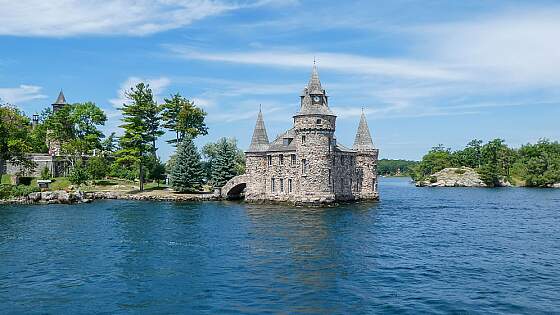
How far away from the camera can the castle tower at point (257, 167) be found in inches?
2426

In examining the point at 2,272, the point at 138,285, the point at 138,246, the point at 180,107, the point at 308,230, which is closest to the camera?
the point at 138,285

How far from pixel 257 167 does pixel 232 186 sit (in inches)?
218

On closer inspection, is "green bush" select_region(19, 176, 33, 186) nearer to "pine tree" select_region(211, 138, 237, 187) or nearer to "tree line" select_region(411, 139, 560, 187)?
"pine tree" select_region(211, 138, 237, 187)

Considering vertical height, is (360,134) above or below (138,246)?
above

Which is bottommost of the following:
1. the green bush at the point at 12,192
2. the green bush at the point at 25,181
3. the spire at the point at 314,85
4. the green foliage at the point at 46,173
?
the green bush at the point at 12,192

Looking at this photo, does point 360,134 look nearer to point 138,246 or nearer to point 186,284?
point 138,246

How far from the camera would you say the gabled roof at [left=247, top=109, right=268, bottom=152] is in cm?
6247

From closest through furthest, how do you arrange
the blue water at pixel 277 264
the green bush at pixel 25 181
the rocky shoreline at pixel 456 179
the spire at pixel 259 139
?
1. the blue water at pixel 277 264
2. the spire at pixel 259 139
3. the green bush at pixel 25 181
4. the rocky shoreline at pixel 456 179

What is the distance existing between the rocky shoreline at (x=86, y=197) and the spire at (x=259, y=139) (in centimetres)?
845

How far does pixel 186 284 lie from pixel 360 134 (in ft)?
146

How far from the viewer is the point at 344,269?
25.4 metres

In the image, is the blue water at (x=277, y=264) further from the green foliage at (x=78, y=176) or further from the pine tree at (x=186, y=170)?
the green foliage at (x=78, y=176)

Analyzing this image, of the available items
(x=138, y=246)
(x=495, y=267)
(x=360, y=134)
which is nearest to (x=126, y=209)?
(x=138, y=246)

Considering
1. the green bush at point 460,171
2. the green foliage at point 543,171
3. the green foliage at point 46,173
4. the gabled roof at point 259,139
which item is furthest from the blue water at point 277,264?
the green bush at point 460,171
